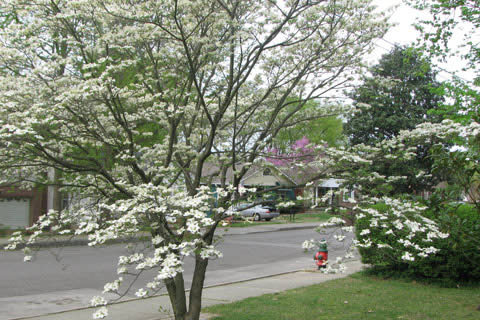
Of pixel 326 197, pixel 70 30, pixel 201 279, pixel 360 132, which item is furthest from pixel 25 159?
pixel 360 132

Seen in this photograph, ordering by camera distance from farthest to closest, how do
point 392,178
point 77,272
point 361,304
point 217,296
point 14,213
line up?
point 14,213 → point 77,272 → point 217,296 → point 361,304 → point 392,178

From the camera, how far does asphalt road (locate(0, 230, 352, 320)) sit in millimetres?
8422

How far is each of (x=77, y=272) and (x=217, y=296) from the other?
180 inches

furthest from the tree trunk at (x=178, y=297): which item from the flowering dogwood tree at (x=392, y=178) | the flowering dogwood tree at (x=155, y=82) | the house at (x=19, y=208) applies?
the house at (x=19, y=208)

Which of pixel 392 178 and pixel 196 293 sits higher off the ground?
pixel 392 178

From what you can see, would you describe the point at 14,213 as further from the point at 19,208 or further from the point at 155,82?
the point at 155,82

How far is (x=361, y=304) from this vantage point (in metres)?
7.83

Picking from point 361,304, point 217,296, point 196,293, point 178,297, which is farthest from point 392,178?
point 217,296

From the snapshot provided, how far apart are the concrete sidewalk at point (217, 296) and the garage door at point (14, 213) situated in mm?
14602

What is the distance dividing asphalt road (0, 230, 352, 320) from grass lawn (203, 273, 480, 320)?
77.1 inches

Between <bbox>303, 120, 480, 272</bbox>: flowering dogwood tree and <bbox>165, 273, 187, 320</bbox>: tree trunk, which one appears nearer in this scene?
<bbox>303, 120, 480, 272</bbox>: flowering dogwood tree

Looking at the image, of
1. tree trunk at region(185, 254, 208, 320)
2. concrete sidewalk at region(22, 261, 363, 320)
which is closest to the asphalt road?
concrete sidewalk at region(22, 261, 363, 320)

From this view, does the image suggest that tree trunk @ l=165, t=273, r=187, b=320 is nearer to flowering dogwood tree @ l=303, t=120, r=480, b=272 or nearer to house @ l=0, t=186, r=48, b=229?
flowering dogwood tree @ l=303, t=120, r=480, b=272

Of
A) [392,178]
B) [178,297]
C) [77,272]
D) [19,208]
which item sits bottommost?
[77,272]
